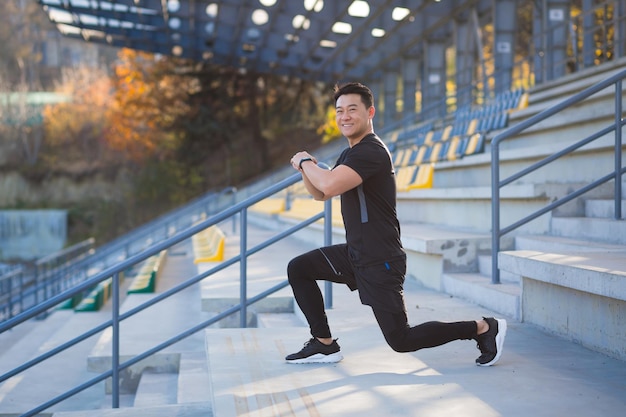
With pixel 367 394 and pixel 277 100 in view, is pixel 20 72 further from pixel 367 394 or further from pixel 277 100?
pixel 367 394

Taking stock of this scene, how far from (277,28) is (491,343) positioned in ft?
70.3

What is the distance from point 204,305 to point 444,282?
2073 millimetres

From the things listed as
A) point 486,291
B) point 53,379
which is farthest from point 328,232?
point 53,379

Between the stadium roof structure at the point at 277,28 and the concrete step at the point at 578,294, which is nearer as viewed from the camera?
the concrete step at the point at 578,294

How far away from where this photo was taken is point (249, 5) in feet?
73.0

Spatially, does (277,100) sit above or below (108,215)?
above

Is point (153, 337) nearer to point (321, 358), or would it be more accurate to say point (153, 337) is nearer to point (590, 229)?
point (321, 358)

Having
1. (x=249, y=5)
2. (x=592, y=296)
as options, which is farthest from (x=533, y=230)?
(x=249, y=5)

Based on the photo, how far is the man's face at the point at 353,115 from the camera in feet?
12.3

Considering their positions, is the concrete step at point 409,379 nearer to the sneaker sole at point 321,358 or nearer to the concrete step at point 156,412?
the sneaker sole at point 321,358

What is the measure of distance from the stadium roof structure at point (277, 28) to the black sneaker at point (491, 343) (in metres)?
16.4

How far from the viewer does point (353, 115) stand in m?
3.76

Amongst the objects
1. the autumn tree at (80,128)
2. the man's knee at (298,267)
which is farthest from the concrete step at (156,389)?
the autumn tree at (80,128)

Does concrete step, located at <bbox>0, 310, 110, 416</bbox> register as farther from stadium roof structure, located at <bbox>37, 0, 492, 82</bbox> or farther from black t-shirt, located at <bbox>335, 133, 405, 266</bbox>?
stadium roof structure, located at <bbox>37, 0, 492, 82</bbox>
